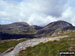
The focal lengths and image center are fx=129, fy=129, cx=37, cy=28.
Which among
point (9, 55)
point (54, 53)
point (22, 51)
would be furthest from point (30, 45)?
point (54, 53)

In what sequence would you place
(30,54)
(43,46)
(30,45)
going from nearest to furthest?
(30,54) → (43,46) → (30,45)

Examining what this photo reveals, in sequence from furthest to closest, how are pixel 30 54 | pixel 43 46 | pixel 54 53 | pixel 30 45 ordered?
pixel 30 45
pixel 43 46
pixel 30 54
pixel 54 53

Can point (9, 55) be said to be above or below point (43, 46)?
below

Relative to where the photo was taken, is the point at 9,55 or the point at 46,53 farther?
the point at 9,55

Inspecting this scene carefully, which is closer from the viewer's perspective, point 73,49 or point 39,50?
point 73,49

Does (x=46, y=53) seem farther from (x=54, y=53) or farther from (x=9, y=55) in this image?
(x=9, y=55)

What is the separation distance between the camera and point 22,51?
59531 millimetres

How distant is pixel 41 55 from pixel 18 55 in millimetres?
11213

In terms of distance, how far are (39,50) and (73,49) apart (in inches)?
560

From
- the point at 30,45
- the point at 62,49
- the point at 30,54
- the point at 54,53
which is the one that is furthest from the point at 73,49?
the point at 30,45

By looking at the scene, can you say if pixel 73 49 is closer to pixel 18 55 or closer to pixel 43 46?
pixel 43 46

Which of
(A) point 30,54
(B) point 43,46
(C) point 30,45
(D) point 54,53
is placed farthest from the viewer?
(C) point 30,45

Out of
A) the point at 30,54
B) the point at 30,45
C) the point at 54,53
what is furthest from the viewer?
the point at 30,45

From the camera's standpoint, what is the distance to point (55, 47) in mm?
55688
